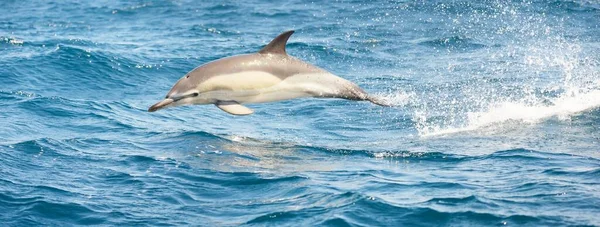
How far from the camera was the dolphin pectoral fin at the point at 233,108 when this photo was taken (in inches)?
398

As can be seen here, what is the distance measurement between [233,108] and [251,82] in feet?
1.18

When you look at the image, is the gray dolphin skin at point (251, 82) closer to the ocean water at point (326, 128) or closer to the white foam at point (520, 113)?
the ocean water at point (326, 128)

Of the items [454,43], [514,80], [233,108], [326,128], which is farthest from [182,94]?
[454,43]

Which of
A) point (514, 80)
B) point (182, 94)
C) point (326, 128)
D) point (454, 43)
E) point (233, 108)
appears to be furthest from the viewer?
point (454, 43)

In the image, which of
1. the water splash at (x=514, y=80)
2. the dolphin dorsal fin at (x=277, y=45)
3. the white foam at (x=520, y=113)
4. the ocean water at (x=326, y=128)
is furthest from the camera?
the water splash at (x=514, y=80)

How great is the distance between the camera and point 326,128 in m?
13.5

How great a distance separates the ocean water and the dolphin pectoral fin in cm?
65

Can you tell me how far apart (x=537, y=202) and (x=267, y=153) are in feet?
12.3

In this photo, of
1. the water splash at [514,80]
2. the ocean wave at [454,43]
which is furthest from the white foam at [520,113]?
the ocean wave at [454,43]

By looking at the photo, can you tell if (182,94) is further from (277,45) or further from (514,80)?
(514,80)

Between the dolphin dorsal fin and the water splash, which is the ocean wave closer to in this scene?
the water splash

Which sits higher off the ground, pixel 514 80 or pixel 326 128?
pixel 326 128

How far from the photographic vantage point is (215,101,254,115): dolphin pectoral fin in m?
10.1

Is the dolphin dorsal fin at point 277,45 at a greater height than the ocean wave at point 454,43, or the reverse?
the dolphin dorsal fin at point 277,45
